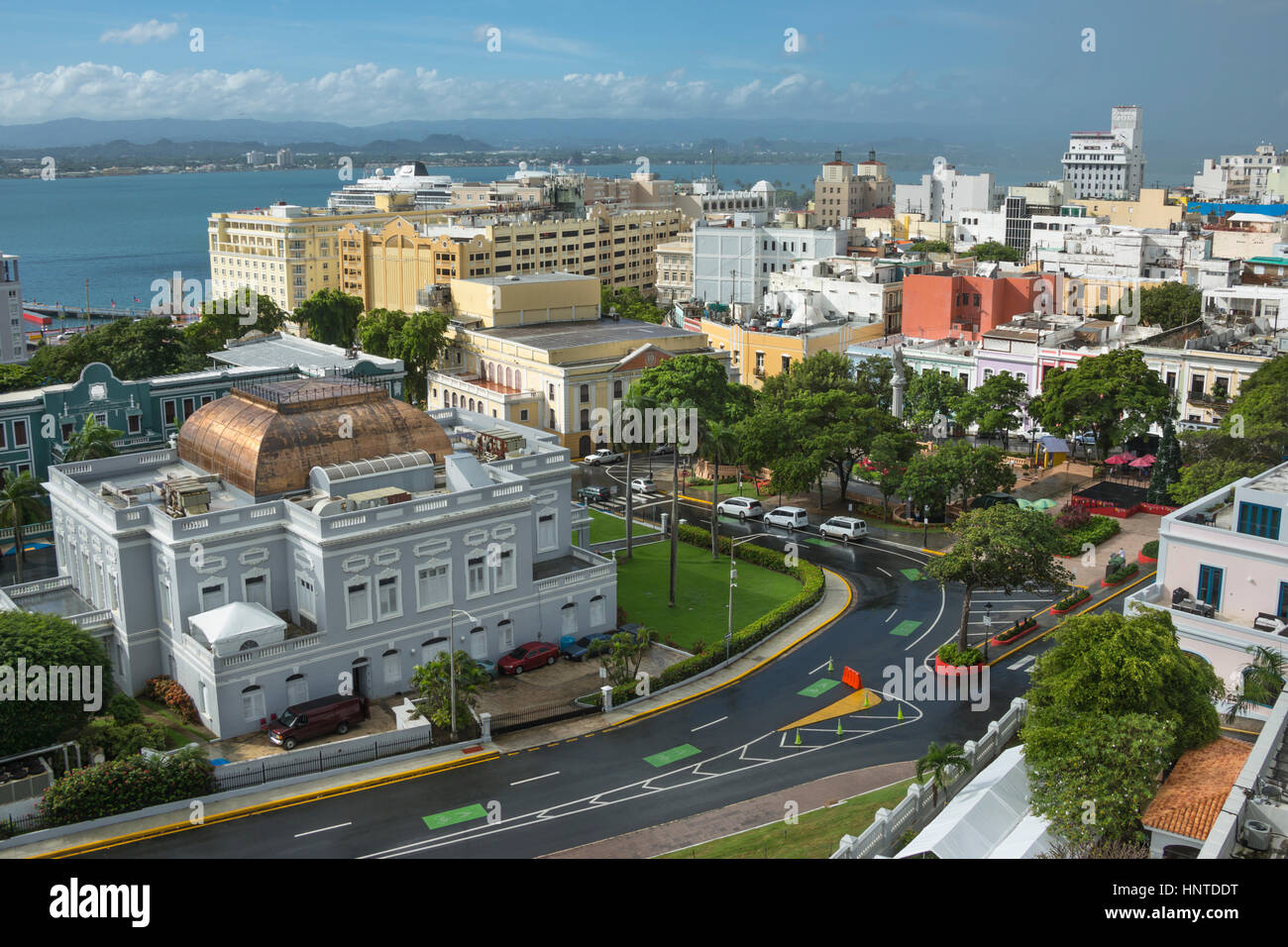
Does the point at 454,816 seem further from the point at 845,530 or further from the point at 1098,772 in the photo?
the point at 845,530

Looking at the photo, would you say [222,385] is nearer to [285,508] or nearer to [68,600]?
[68,600]

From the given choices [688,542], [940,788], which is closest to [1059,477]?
[688,542]

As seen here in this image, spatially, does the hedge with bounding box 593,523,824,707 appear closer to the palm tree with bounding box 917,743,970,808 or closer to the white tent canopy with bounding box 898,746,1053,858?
the palm tree with bounding box 917,743,970,808

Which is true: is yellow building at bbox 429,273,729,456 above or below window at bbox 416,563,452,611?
above

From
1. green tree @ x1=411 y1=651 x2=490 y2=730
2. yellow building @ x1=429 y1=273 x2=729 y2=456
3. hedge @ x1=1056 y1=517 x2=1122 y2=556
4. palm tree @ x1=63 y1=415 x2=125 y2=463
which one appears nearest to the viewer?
green tree @ x1=411 y1=651 x2=490 y2=730

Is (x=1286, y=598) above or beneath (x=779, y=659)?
above

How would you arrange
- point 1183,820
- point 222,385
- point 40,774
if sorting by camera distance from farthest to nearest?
point 222,385 < point 40,774 < point 1183,820

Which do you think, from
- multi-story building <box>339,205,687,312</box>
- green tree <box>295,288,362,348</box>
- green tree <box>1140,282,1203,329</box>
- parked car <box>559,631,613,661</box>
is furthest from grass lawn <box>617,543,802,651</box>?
green tree <box>295,288,362,348</box>
